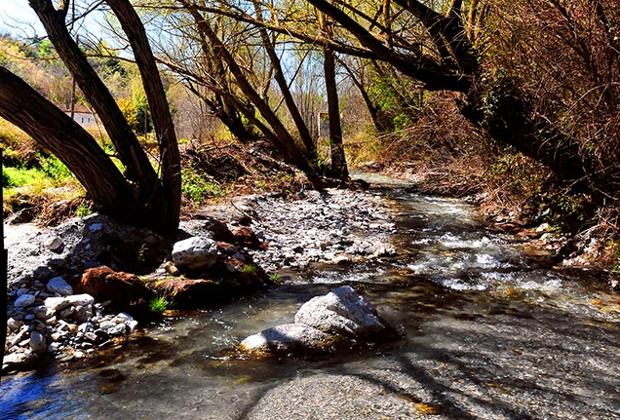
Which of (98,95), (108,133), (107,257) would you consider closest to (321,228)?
(108,133)

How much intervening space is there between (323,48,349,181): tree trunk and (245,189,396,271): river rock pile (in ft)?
5.37

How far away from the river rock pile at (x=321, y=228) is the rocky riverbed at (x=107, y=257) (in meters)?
0.02

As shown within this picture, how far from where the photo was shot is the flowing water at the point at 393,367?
2.97m

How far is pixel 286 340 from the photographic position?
3.91 metres

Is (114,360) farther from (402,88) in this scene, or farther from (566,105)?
(402,88)

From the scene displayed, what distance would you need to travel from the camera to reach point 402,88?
1393 cm

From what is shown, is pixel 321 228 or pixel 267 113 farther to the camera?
pixel 267 113

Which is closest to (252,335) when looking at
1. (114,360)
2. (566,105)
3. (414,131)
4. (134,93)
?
(114,360)

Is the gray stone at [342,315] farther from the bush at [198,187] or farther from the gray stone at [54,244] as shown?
the bush at [198,187]

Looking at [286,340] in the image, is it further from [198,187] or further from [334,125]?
[334,125]

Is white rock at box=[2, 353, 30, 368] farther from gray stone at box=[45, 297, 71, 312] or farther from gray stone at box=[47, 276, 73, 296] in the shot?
gray stone at box=[47, 276, 73, 296]

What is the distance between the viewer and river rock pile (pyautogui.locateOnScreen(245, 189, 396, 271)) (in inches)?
271

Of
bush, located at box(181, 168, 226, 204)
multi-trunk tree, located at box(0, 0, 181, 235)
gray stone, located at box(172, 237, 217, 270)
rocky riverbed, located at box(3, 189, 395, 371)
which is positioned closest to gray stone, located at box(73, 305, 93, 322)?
rocky riverbed, located at box(3, 189, 395, 371)

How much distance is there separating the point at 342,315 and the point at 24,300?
2.84 m
